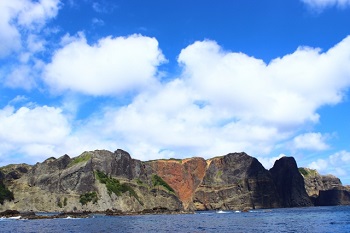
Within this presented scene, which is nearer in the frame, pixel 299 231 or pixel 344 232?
pixel 344 232

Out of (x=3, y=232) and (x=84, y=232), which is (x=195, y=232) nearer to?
(x=84, y=232)

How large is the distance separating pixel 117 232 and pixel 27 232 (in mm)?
19586

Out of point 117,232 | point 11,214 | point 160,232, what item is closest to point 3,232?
point 117,232

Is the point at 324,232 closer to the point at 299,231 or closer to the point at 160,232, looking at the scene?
the point at 299,231

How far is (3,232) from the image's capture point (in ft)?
278

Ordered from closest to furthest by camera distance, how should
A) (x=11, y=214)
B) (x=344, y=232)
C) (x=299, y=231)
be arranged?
(x=344, y=232)
(x=299, y=231)
(x=11, y=214)

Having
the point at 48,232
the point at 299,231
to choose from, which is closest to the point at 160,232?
the point at 48,232

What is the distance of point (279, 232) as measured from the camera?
79.4 meters

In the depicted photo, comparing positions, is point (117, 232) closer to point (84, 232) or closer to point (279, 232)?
point (84, 232)

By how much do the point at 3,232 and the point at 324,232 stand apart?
66.5 m

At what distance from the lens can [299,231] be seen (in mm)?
80750

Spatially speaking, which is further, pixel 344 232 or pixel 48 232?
pixel 48 232

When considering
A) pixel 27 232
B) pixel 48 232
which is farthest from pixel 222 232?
pixel 27 232


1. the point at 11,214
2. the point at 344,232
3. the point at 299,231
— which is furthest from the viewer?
the point at 11,214
